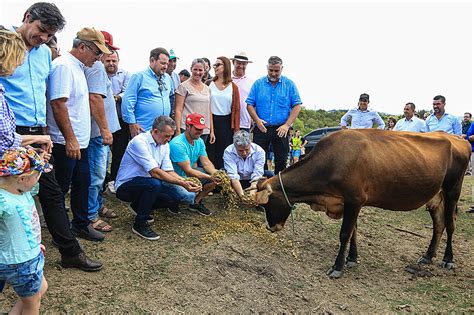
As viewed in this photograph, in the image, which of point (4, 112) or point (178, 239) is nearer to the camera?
point (4, 112)

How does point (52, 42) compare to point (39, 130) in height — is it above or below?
above

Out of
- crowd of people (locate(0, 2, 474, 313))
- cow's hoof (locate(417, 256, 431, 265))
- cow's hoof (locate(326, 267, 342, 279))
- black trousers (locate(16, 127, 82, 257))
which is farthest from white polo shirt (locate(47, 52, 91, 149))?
cow's hoof (locate(417, 256, 431, 265))

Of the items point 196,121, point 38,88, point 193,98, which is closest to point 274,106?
point 193,98

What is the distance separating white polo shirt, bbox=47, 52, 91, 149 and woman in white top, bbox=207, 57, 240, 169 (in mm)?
2574

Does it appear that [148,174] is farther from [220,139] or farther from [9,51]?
[9,51]

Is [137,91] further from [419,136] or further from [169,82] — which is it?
[419,136]

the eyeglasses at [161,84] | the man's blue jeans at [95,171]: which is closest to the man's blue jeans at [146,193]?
the man's blue jeans at [95,171]

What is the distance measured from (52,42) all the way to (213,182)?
2.79 meters

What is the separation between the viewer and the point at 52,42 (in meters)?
5.26

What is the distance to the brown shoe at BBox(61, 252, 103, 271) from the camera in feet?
13.1

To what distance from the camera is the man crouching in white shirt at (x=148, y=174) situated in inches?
198

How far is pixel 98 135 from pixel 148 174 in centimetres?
77

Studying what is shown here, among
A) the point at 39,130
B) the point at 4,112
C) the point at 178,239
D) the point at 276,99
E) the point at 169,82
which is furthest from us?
the point at 276,99

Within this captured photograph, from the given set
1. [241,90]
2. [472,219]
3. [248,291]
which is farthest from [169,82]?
[472,219]
